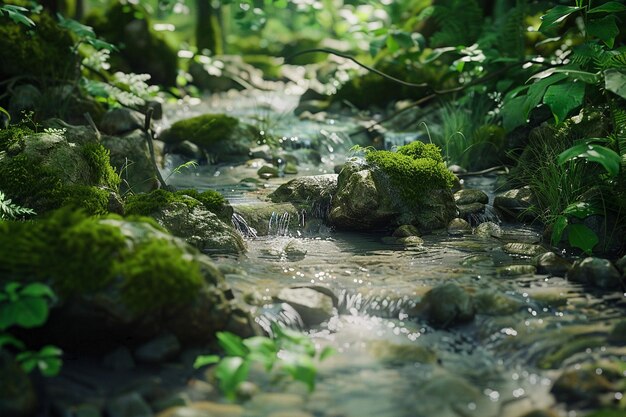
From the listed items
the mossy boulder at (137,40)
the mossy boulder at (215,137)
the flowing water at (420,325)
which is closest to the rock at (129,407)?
the flowing water at (420,325)

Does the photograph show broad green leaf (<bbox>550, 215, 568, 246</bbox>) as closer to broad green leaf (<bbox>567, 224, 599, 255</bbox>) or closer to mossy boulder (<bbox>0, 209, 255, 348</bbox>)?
broad green leaf (<bbox>567, 224, 599, 255</bbox>)

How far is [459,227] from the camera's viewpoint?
22.8 feet

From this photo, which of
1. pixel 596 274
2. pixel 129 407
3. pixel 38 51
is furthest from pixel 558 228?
pixel 38 51

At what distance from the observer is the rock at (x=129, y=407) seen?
129 inches

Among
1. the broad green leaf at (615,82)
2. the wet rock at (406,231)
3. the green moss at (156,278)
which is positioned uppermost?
the broad green leaf at (615,82)

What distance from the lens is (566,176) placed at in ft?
21.2

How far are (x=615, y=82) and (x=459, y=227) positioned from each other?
226 centimetres

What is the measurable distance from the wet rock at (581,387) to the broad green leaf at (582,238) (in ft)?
7.38

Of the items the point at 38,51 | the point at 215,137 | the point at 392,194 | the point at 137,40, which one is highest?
the point at 137,40

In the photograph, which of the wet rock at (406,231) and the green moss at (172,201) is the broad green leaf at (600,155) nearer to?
the wet rock at (406,231)

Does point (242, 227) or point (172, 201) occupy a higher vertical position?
point (172, 201)

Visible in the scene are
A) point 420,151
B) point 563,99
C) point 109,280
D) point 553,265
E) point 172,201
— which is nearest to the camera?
point 109,280

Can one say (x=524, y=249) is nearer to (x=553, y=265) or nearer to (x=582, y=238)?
(x=582, y=238)

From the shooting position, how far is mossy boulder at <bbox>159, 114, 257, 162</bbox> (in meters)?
10.4
